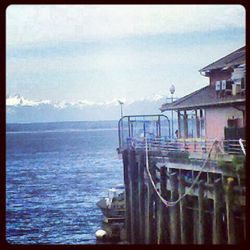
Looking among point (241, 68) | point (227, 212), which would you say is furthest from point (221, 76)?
point (227, 212)

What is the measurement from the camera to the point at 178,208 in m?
5.29

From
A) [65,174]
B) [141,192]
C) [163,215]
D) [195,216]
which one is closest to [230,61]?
[195,216]

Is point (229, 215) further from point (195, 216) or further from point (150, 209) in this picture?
point (150, 209)

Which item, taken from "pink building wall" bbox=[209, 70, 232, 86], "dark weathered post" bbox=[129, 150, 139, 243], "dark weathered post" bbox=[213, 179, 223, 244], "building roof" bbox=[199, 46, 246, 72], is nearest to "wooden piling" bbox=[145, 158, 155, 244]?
"dark weathered post" bbox=[129, 150, 139, 243]

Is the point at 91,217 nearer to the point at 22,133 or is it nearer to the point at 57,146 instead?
the point at 57,146

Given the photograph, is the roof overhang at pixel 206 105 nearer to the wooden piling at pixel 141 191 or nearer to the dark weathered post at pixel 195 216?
the wooden piling at pixel 141 191

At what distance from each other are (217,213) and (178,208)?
0.48 meters

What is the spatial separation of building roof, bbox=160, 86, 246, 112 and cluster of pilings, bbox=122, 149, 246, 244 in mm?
553

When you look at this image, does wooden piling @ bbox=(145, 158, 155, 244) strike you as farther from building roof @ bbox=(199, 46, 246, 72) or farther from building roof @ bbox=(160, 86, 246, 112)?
building roof @ bbox=(199, 46, 246, 72)

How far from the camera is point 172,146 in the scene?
554cm

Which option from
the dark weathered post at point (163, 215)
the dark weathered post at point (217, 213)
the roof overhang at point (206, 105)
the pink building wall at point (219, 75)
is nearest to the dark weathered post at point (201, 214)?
the dark weathered post at point (217, 213)

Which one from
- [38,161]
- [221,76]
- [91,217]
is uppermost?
[221,76]

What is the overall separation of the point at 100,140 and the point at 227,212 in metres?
1.61

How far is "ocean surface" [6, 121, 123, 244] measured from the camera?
5.43m
